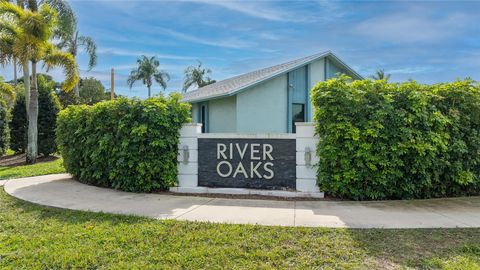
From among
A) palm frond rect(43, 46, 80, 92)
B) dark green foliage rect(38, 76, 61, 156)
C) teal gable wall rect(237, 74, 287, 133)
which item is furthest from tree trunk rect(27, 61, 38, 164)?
teal gable wall rect(237, 74, 287, 133)

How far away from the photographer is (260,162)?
23.4 ft

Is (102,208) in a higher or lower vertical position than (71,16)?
lower

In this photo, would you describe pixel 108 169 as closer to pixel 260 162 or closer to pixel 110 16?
pixel 260 162

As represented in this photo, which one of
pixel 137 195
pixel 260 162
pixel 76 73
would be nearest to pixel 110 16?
pixel 76 73

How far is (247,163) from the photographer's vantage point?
7211 mm

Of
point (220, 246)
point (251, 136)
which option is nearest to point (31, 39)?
point (251, 136)

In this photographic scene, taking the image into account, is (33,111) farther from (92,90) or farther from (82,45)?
(92,90)

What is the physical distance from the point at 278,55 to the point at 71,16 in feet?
40.6

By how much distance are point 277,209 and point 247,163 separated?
5.65ft

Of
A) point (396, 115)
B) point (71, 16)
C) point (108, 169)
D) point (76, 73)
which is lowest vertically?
point (108, 169)

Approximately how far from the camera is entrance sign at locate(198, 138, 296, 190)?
6.99 meters

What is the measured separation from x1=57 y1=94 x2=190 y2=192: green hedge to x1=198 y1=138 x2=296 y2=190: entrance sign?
0.80 m

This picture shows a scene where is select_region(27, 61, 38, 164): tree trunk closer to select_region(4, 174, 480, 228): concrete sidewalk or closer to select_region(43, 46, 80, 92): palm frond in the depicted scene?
select_region(43, 46, 80, 92): palm frond

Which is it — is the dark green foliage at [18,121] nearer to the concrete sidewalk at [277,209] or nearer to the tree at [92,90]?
the concrete sidewalk at [277,209]
